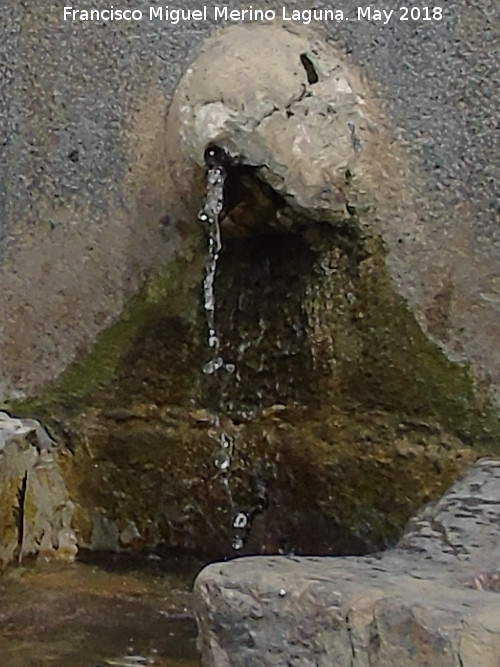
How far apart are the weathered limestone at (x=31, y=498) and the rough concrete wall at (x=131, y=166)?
0.51ft

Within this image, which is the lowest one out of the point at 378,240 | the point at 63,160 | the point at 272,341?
the point at 272,341

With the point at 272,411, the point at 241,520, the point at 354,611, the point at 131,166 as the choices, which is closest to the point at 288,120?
the point at 131,166

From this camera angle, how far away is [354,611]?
1.38m

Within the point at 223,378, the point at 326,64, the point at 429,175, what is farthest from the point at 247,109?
the point at 223,378

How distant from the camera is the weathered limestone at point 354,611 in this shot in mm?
1323

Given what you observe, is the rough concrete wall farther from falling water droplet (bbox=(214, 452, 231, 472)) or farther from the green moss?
falling water droplet (bbox=(214, 452, 231, 472))

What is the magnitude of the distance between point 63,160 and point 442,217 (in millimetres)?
816

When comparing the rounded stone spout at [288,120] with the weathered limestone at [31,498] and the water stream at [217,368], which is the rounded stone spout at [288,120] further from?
the weathered limestone at [31,498]

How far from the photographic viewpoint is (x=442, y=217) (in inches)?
87.6

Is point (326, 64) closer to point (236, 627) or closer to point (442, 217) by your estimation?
point (442, 217)

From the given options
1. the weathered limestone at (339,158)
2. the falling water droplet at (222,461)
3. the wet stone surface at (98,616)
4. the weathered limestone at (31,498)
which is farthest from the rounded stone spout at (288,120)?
the wet stone surface at (98,616)

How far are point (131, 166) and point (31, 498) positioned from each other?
0.69 metres

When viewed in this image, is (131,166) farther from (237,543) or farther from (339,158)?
(237,543)

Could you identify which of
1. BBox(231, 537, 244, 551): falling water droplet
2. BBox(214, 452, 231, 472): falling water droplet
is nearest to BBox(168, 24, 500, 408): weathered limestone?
BBox(214, 452, 231, 472): falling water droplet
